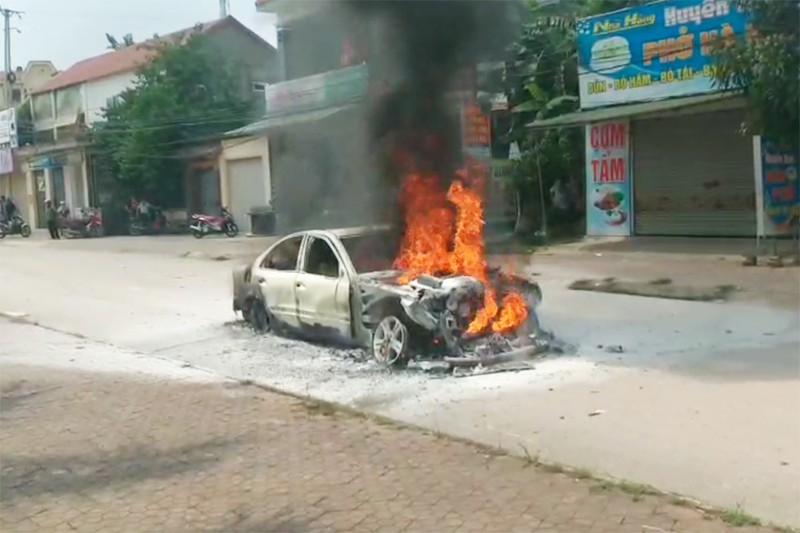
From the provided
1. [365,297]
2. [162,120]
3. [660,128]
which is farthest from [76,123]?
[365,297]

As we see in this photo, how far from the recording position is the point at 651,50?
1850 cm

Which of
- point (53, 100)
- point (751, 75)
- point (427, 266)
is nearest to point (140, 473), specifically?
point (427, 266)

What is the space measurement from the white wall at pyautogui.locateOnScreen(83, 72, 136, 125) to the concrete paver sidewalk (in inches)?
747

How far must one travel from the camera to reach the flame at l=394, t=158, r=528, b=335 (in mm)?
8297

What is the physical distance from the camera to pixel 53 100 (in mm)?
30578

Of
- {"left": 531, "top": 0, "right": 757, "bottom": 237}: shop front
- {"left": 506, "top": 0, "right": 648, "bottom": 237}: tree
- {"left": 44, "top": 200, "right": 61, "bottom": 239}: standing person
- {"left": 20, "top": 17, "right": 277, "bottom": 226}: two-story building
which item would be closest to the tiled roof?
{"left": 20, "top": 17, "right": 277, "bottom": 226}: two-story building

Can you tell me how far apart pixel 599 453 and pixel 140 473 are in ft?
8.56

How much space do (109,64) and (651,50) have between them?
50.7 ft

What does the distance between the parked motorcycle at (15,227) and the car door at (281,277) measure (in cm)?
2638

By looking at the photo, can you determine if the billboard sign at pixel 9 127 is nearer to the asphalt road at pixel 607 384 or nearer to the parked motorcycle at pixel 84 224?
the parked motorcycle at pixel 84 224

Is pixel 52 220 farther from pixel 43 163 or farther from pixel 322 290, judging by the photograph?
pixel 322 290

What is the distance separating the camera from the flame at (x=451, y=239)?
8.30 m

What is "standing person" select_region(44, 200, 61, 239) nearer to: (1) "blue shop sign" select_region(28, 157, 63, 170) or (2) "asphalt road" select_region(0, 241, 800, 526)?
(1) "blue shop sign" select_region(28, 157, 63, 170)

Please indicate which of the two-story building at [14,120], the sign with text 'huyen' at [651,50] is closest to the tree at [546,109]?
the sign with text 'huyen' at [651,50]
